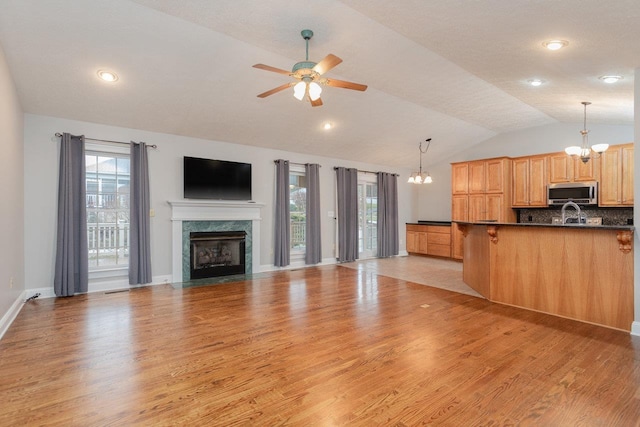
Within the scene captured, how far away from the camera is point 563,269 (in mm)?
3783

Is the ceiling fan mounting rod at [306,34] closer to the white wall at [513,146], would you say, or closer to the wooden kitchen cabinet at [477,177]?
the wooden kitchen cabinet at [477,177]

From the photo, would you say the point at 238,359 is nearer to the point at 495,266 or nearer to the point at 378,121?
the point at 495,266

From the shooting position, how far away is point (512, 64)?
3.49 metres

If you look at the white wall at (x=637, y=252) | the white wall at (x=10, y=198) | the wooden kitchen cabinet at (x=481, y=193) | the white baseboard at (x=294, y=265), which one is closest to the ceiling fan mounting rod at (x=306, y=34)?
the white wall at (x=10, y=198)

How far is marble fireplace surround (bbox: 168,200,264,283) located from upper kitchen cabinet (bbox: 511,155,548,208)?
568 cm

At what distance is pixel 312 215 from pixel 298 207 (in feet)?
1.30

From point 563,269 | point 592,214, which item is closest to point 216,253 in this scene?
point 563,269

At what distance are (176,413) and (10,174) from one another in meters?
3.67

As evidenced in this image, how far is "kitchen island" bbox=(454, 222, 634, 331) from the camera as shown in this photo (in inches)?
134

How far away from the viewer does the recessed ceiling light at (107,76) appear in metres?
4.04

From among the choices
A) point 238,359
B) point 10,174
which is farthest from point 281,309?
point 10,174

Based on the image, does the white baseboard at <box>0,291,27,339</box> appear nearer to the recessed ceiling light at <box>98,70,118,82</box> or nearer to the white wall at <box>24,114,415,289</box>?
the white wall at <box>24,114,415,289</box>

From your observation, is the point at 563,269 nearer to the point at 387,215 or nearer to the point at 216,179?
the point at 387,215

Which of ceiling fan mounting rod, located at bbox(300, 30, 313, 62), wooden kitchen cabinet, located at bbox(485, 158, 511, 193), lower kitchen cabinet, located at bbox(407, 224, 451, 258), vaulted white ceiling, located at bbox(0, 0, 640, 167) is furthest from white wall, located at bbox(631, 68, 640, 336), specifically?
lower kitchen cabinet, located at bbox(407, 224, 451, 258)
